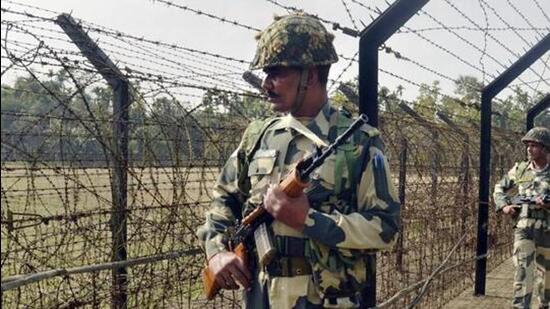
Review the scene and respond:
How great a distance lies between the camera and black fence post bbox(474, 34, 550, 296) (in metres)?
5.64

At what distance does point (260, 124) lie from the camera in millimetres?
2273

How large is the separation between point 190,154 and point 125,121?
1.39ft

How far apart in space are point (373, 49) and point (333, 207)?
45.9 inches

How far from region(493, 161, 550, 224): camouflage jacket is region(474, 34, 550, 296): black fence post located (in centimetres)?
18

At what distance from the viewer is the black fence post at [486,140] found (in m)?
5.64

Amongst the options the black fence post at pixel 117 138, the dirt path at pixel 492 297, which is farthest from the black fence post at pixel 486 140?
the black fence post at pixel 117 138

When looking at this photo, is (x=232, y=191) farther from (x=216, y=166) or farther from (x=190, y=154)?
(x=216, y=166)

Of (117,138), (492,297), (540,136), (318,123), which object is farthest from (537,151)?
(318,123)

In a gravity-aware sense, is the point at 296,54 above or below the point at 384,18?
below

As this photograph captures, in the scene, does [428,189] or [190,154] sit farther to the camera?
[428,189]

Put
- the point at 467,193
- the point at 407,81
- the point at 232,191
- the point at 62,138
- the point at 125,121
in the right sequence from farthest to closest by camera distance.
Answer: the point at 467,193, the point at 407,81, the point at 125,121, the point at 62,138, the point at 232,191

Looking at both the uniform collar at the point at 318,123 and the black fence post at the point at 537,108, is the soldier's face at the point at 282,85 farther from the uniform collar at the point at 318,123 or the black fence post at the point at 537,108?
the black fence post at the point at 537,108

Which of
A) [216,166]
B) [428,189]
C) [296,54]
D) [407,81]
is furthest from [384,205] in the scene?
[428,189]

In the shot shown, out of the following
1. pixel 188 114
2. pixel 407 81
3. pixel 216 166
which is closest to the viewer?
pixel 188 114
